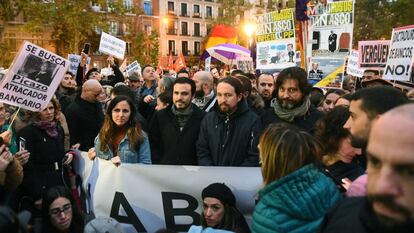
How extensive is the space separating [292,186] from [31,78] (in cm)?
313

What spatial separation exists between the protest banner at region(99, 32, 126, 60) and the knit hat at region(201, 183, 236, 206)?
8.26 m

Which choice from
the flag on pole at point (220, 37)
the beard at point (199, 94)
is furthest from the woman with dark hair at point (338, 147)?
the flag on pole at point (220, 37)

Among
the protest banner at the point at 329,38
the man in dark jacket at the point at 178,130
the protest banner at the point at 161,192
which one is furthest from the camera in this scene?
the protest banner at the point at 329,38

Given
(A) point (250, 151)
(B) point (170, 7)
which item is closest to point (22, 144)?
(A) point (250, 151)

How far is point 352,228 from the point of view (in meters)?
1.52

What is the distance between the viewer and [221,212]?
128 inches

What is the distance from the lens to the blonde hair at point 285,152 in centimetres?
214

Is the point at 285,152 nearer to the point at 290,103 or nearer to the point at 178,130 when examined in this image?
the point at 290,103

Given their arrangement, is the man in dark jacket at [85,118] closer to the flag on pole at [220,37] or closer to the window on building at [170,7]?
the flag on pole at [220,37]

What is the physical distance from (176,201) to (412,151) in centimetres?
270

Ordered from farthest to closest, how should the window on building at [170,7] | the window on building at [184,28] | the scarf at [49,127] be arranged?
1. the window on building at [184,28]
2. the window on building at [170,7]
3. the scarf at [49,127]

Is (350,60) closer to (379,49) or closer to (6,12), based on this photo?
(379,49)

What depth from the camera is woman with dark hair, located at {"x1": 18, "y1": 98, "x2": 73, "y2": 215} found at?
406cm

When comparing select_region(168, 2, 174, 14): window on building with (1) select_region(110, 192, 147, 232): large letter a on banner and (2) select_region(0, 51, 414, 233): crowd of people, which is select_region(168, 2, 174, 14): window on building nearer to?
(2) select_region(0, 51, 414, 233): crowd of people
